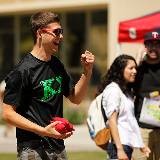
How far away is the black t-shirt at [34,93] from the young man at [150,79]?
2.63 metres

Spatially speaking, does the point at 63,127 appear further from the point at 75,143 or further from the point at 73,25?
the point at 73,25

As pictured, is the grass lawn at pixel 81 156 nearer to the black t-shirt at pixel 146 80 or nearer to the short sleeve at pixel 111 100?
the black t-shirt at pixel 146 80

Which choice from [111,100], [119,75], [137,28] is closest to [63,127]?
[111,100]

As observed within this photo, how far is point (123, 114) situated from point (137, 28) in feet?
9.18

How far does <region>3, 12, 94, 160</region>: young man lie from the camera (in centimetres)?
500

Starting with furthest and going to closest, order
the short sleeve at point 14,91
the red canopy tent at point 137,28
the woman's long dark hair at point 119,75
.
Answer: the red canopy tent at point 137,28, the woman's long dark hair at point 119,75, the short sleeve at point 14,91

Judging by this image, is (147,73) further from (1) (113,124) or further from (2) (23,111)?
(2) (23,111)

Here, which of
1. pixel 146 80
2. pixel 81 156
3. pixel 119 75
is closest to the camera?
pixel 119 75

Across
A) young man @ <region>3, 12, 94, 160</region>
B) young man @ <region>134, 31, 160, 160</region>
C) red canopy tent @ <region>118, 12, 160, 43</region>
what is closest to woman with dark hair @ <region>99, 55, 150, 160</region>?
young man @ <region>134, 31, 160, 160</region>

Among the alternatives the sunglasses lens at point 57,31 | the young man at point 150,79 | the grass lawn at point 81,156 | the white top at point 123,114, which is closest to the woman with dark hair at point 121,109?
the white top at point 123,114

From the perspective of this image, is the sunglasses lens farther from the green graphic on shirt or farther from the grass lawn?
the grass lawn

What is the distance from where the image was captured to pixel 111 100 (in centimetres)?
725

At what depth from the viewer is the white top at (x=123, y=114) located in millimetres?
7238

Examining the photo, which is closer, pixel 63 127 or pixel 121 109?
pixel 63 127
